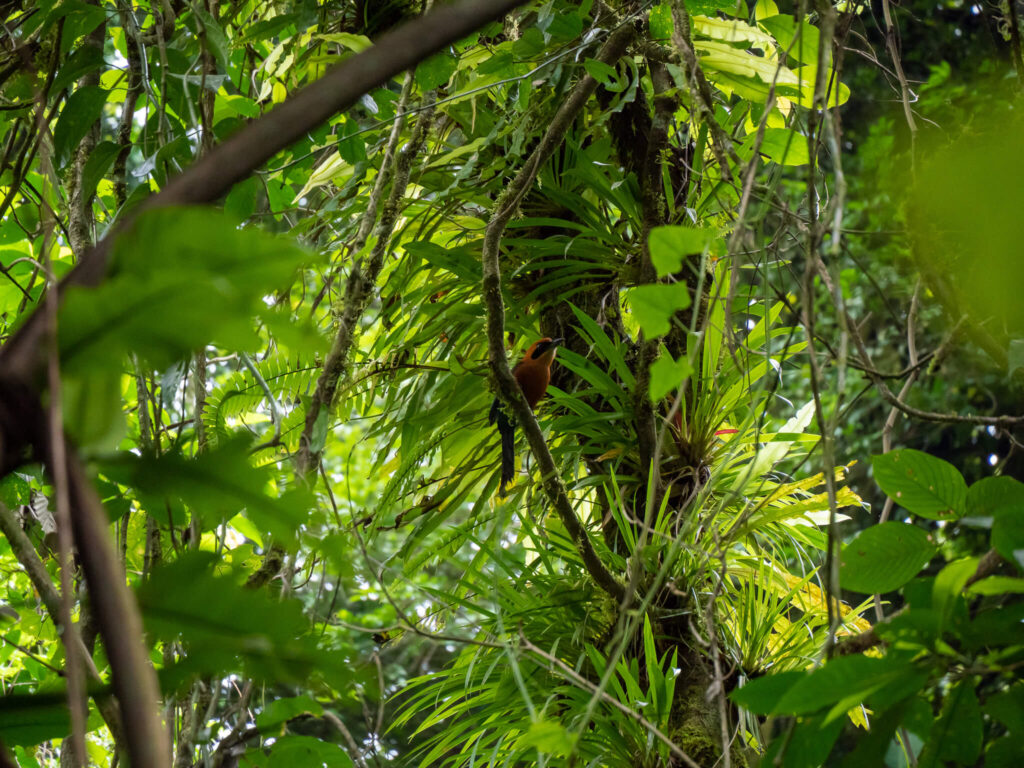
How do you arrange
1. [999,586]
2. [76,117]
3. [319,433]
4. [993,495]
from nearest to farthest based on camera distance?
1. [999,586]
2. [993,495]
3. [319,433]
4. [76,117]

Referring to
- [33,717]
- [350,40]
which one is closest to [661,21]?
[350,40]

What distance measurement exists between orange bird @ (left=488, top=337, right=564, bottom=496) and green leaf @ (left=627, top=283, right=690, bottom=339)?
1.15 m

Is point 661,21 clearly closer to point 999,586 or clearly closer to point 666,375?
point 666,375

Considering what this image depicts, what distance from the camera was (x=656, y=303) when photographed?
27.6 inches

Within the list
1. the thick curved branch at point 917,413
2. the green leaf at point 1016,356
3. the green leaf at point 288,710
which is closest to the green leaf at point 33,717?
the green leaf at point 288,710

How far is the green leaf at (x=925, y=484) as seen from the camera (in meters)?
0.77

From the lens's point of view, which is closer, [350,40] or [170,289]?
[170,289]

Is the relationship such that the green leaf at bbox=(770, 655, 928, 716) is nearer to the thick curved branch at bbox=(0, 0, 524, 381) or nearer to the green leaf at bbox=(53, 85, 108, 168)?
the thick curved branch at bbox=(0, 0, 524, 381)

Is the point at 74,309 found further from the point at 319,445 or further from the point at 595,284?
the point at 595,284

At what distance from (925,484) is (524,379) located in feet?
3.84

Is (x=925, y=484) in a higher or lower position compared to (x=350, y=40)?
lower

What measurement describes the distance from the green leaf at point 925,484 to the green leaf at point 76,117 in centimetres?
133

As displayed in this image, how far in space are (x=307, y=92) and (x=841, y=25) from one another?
1198 millimetres

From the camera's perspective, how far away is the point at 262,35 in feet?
5.83
